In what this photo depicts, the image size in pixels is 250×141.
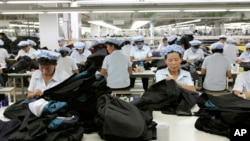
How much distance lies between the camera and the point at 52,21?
973cm

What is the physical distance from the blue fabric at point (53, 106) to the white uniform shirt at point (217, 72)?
11.5 ft

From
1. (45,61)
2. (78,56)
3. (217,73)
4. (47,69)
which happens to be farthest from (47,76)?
(78,56)

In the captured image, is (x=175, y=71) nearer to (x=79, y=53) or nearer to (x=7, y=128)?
(x=7, y=128)

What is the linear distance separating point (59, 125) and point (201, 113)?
3.17 feet

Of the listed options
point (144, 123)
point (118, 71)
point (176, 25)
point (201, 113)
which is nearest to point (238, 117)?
point (201, 113)

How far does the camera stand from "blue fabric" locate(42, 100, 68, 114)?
1.75 meters

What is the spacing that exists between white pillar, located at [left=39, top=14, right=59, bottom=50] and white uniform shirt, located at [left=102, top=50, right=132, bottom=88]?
546cm

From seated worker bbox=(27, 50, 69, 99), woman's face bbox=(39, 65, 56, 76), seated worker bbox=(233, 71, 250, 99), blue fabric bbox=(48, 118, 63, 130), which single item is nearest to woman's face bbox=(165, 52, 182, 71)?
seated worker bbox=(233, 71, 250, 99)

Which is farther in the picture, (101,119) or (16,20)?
(16,20)

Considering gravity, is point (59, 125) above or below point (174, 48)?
below

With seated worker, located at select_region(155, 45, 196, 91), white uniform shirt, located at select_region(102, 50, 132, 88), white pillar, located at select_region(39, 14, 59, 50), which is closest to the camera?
seated worker, located at select_region(155, 45, 196, 91)

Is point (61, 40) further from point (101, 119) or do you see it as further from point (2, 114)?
point (101, 119)

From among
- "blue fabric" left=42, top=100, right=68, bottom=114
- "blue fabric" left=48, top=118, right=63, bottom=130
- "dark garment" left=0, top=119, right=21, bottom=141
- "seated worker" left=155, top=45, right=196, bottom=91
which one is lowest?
"dark garment" left=0, top=119, right=21, bottom=141

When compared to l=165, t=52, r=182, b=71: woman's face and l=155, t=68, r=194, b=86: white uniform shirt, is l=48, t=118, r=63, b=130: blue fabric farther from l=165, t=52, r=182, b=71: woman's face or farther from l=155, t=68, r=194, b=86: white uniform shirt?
l=165, t=52, r=182, b=71: woman's face
